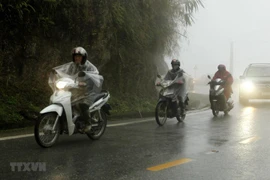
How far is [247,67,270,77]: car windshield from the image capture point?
1803 centimetres

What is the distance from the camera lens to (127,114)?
36.8 feet

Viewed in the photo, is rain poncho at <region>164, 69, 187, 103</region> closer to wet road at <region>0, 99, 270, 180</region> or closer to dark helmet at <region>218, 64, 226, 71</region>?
wet road at <region>0, 99, 270, 180</region>

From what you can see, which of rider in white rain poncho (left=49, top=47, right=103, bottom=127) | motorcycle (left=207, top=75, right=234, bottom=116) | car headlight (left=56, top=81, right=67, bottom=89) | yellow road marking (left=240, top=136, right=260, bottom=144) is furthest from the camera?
motorcycle (left=207, top=75, right=234, bottom=116)

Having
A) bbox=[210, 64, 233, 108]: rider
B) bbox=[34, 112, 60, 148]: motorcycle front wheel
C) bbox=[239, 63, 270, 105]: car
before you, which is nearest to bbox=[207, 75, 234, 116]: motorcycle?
bbox=[210, 64, 233, 108]: rider

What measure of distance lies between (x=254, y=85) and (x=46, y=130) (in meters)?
13.1

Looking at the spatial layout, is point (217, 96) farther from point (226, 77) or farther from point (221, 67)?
point (221, 67)

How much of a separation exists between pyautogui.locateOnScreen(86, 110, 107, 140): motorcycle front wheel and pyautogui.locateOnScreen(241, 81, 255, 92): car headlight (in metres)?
11.4

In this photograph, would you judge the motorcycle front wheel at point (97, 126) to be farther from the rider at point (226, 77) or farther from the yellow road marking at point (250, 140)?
the rider at point (226, 77)

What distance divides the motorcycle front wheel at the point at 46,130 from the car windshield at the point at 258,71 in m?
13.7

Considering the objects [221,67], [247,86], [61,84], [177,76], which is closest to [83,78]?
[61,84]

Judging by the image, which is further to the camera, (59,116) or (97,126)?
(97,126)

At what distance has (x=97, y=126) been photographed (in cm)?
740

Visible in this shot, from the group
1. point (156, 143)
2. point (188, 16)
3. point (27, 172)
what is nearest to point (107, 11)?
point (188, 16)

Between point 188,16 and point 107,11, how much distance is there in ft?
15.8
